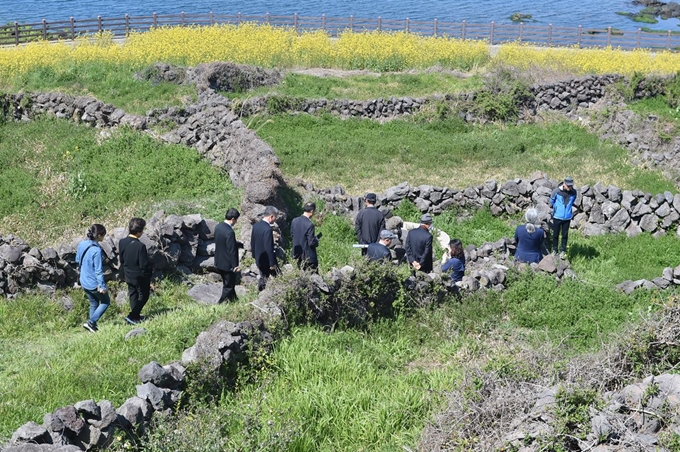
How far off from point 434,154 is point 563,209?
6392 mm

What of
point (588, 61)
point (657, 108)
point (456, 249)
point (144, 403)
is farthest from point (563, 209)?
point (588, 61)

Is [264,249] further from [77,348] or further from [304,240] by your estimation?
[77,348]

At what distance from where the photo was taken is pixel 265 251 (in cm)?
1170

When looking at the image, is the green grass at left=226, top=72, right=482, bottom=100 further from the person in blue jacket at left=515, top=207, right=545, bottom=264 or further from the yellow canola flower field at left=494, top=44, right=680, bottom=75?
the person in blue jacket at left=515, top=207, right=545, bottom=264

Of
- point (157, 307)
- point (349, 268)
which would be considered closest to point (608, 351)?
point (349, 268)

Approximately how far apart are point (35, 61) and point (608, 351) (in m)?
24.6

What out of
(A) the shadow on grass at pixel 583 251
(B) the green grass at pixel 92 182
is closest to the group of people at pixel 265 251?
(A) the shadow on grass at pixel 583 251

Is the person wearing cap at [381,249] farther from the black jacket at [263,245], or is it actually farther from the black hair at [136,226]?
the black hair at [136,226]

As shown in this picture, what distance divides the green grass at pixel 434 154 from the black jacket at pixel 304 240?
20.2 ft

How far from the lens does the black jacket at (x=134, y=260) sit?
10672 millimetres

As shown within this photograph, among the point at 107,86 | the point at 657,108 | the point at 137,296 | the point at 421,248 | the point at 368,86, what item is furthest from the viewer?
the point at 368,86

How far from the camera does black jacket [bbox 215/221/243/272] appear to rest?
11352mm

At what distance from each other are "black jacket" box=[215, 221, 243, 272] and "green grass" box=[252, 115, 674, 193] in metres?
7.25

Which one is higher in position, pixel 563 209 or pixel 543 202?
pixel 563 209
